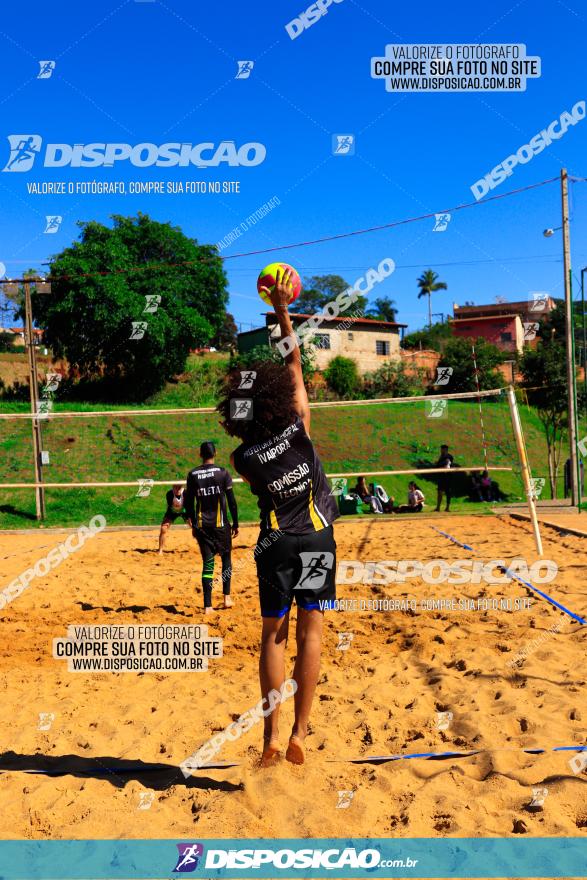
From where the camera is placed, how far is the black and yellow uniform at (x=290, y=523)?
2.98 m

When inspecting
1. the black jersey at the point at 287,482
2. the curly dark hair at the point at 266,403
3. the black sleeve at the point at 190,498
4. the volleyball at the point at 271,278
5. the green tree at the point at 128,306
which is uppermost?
the green tree at the point at 128,306

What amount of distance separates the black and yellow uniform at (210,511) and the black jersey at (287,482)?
3377mm

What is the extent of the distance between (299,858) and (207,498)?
169 inches

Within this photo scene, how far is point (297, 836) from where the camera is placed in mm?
2473

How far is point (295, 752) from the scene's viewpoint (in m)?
2.96

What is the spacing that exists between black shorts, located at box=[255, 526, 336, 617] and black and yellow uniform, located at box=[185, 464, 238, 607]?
11.2 ft

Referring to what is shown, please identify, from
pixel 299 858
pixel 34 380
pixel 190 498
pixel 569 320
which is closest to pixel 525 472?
pixel 190 498

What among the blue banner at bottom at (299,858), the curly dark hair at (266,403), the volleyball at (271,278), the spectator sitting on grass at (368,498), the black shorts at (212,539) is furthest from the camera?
the spectator sitting on grass at (368,498)

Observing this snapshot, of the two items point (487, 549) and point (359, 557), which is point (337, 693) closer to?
point (359, 557)

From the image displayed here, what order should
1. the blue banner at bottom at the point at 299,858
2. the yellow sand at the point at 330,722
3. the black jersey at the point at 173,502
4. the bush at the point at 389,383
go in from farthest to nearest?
the bush at the point at 389,383 < the black jersey at the point at 173,502 < the yellow sand at the point at 330,722 < the blue banner at bottom at the point at 299,858

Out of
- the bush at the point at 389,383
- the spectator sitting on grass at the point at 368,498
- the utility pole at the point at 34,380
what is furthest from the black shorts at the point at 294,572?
the bush at the point at 389,383

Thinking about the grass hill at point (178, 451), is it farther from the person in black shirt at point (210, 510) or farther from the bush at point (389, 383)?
the person in black shirt at point (210, 510)

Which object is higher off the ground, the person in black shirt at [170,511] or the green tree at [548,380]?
the green tree at [548,380]

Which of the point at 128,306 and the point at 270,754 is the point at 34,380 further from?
the point at 128,306
